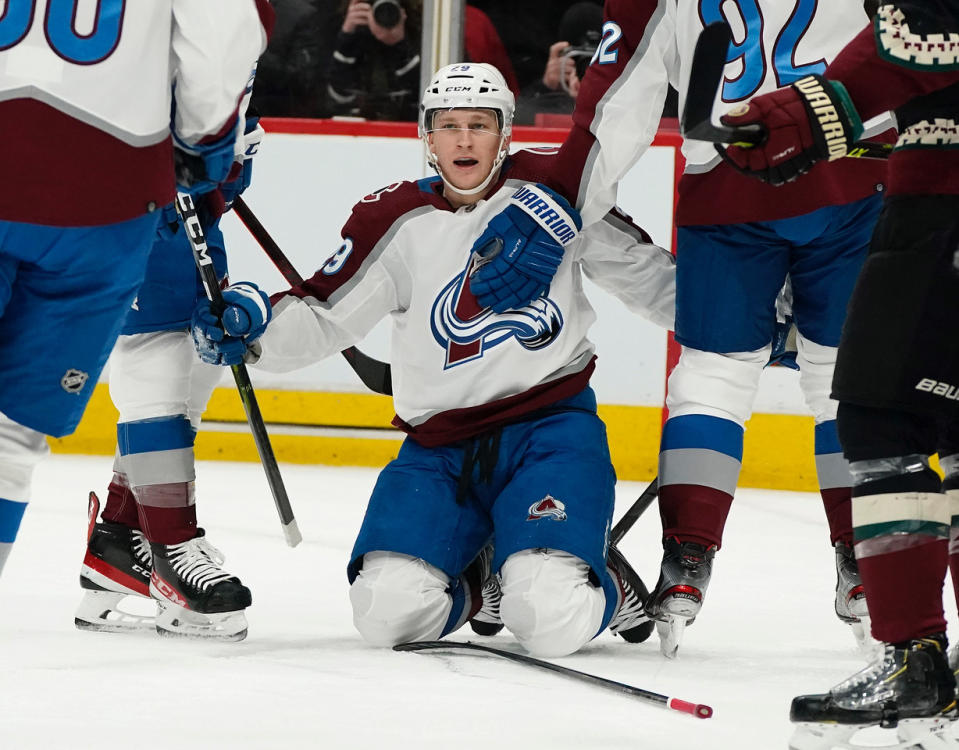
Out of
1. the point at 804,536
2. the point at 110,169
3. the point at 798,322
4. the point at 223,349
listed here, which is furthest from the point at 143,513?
the point at 804,536

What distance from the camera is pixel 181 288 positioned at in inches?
87.4

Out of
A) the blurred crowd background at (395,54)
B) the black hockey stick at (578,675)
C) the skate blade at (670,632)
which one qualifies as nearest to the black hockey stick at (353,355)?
the black hockey stick at (578,675)

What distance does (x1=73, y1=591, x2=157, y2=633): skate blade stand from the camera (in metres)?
2.27

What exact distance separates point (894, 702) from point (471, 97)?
1.26 meters

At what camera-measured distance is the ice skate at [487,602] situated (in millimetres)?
2303

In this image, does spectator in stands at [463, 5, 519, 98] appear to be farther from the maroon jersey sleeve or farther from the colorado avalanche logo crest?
the maroon jersey sleeve

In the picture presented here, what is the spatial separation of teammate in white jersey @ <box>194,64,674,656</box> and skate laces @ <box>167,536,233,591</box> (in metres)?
0.21

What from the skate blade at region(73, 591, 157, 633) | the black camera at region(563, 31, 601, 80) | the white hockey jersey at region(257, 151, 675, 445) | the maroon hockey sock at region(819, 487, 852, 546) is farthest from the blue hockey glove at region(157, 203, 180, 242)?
the black camera at region(563, 31, 601, 80)

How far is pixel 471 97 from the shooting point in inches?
92.4

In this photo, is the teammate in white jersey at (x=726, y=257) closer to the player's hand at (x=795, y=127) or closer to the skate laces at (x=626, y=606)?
the skate laces at (x=626, y=606)

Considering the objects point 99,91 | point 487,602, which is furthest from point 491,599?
point 99,91

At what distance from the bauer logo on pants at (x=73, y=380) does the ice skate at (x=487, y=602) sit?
2.67 ft

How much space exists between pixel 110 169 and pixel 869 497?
3.15 feet

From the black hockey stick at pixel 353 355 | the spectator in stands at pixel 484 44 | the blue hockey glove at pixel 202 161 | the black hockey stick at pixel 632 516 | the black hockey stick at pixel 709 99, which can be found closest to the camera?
the black hockey stick at pixel 709 99
